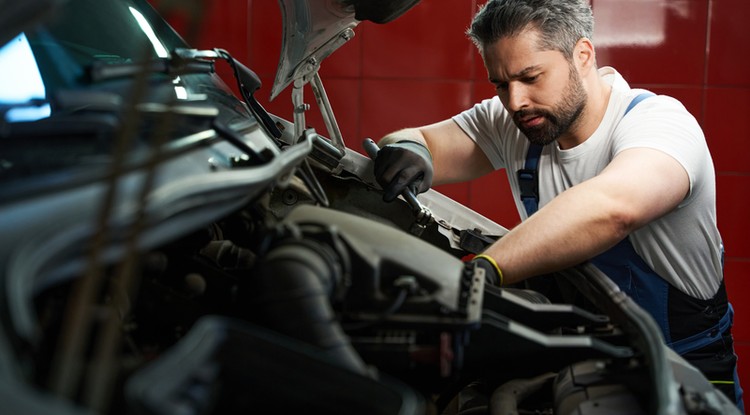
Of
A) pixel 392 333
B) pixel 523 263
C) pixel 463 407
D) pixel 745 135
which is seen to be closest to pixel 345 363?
pixel 392 333

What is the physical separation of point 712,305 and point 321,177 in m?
1.02

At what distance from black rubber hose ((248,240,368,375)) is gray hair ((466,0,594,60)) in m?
1.19

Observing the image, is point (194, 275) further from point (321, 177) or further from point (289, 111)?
point (289, 111)

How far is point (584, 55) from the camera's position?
2.13 m

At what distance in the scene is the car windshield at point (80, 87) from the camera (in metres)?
0.93

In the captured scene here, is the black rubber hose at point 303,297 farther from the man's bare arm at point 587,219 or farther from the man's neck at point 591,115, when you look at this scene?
the man's neck at point 591,115

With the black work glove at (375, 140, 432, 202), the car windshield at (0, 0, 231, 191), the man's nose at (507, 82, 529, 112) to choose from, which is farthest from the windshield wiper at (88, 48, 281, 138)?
the man's nose at (507, 82, 529, 112)

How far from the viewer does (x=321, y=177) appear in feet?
6.17

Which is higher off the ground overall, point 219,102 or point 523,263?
point 219,102

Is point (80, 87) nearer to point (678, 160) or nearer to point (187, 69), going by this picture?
point (187, 69)

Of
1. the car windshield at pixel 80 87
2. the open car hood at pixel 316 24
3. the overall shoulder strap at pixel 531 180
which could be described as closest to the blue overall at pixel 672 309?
the overall shoulder strap at pixel 531 180

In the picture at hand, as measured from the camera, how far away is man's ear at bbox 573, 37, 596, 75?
2100 mm

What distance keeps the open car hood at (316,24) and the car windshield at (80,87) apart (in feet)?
0.81

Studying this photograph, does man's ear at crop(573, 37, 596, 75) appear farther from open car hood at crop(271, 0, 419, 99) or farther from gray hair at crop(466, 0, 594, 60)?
open car hood at crop(271, 0, 419, 99)
